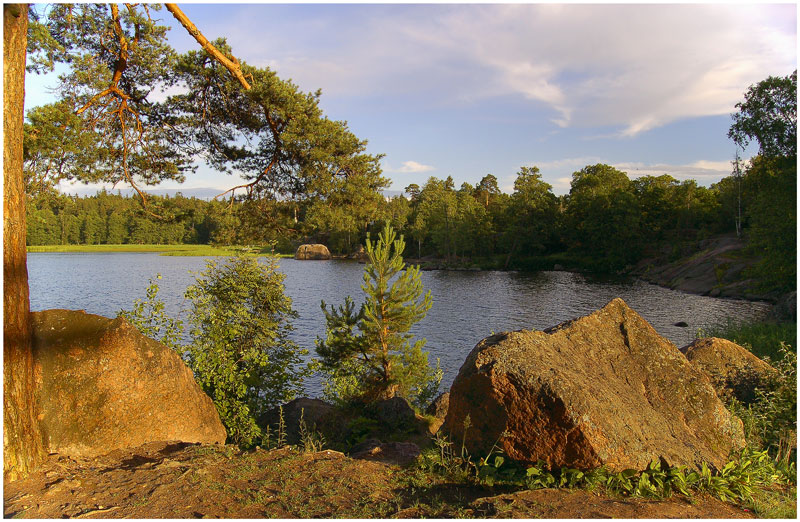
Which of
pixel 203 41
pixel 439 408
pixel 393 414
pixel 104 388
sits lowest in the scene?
pixel 439 408

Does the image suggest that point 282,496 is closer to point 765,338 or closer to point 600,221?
point 765,338

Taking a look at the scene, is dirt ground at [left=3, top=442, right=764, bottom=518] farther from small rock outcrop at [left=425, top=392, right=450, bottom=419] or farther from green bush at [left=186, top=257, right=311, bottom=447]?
small rock outcrop at [left=425, top=392, right=450, bottom=419]

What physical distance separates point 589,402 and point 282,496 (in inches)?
115

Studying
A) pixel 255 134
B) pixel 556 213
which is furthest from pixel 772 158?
pixel 556 213

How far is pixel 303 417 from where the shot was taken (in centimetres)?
1049

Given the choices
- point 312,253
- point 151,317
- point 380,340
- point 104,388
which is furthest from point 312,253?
point 104,388

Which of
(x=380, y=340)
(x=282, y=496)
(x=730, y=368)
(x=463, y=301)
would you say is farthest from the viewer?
(x=463, y=301)

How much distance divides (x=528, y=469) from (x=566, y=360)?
1468 millimetres

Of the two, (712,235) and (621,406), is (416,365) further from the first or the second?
(712,235)

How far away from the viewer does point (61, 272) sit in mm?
45625

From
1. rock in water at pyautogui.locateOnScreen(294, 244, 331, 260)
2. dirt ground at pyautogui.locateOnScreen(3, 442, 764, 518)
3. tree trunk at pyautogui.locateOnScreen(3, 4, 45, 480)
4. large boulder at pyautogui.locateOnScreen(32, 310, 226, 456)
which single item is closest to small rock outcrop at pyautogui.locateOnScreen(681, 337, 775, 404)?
dirt ground at pyautogui.locateOnScreen(3, 442, 764, 518)

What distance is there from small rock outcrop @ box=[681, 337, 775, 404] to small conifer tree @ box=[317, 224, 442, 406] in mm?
6897

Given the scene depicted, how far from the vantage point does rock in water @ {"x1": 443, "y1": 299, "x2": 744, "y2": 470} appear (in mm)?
4473

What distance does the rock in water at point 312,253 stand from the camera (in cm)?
7781
